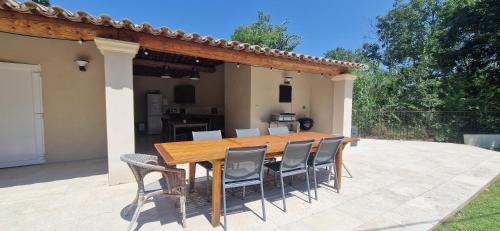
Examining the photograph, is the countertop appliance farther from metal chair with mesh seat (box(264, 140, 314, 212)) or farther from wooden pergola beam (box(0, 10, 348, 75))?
metal chair with mesh seat (box(264, 140, 314, 212))

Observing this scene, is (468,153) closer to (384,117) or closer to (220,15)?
(384,117)

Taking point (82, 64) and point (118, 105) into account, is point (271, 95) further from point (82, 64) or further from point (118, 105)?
point (82, 64)

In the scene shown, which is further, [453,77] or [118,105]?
[453,77]

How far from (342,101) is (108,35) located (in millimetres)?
5582

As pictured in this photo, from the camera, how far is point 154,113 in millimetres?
9055

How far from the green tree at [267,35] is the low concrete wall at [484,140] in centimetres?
1309

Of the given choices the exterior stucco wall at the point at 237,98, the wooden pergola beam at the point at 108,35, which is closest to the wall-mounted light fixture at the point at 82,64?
the wooden pergola beam at the point at 108,35

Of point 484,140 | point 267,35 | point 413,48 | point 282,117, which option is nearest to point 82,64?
point 282,117

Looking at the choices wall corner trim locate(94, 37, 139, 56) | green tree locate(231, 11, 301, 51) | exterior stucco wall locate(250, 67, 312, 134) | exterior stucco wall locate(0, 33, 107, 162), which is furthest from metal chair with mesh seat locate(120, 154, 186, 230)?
green tree locate(231, 11, 301, 51)

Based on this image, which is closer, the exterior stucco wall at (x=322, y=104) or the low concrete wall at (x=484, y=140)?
the exterior stucco wall at (x=322, y=104)

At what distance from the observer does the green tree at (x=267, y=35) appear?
17.3 meters

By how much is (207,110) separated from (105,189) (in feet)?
19.9

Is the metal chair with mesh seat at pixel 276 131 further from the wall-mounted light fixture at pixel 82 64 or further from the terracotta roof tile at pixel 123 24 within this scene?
the wall-mounted light fixture at pixel 82 64

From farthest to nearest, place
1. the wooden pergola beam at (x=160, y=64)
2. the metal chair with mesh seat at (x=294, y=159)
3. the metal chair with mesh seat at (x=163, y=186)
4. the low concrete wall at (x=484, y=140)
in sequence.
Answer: the wooden pergola beam at (x=160, y=64) → the low concrete wall at (x=484, y=140) → the metal chair with mesh seat at (x=294, y=159) → the metal chair with mesh seat at (x=163, y=186)
